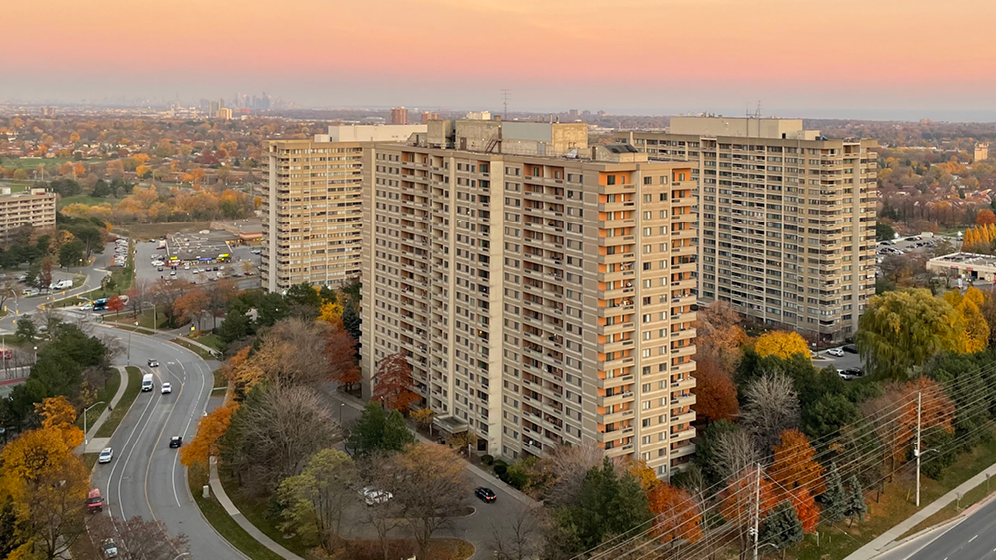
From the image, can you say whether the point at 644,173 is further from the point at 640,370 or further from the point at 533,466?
the point at 533,466

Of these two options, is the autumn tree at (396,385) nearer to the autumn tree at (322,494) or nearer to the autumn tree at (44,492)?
the autumn tree at (322,494)

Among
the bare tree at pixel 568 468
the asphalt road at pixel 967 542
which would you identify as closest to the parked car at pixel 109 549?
the bare tree at pixel 568 468

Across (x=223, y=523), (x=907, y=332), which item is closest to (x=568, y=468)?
(x=223, y=523)

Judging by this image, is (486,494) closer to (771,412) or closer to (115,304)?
(771,412)

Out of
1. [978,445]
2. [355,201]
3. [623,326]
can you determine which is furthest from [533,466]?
[355,201]

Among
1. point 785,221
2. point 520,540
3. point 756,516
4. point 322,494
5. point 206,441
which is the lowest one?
point 520,540

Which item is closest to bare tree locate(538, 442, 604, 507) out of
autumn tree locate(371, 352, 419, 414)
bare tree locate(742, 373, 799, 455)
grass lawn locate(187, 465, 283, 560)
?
bare tree locate(742, 373, 799, 455)
